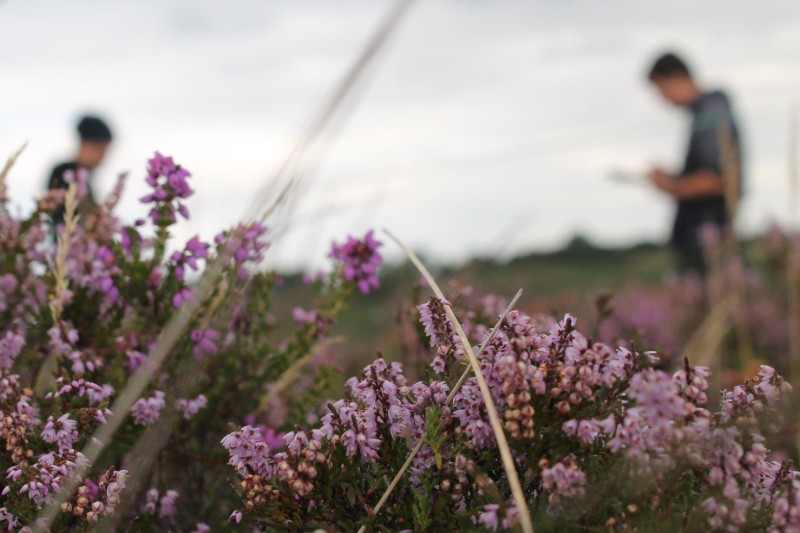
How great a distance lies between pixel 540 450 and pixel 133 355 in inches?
56.1

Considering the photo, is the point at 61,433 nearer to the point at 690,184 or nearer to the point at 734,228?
the point at 734,228

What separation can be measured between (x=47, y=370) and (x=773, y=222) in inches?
342

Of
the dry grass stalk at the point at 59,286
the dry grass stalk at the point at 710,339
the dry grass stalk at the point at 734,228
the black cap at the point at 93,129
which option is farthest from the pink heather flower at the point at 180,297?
the black cap at the point at 93,129

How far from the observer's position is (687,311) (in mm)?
10141

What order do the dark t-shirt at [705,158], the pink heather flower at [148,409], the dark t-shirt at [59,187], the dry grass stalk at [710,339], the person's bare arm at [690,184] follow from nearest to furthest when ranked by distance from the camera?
the pink heather flower at [148,409] < the dark t-shirt at [59,187] < the dry grass stalk at [710,339] < the dark t-shirt at [705,158] < the person's bare arm at [690,184]

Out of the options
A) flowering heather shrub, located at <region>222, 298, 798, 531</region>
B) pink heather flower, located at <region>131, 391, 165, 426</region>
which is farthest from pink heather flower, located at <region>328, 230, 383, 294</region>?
flowering heather shrub, located at <region>222, 298, 798, 531</region>

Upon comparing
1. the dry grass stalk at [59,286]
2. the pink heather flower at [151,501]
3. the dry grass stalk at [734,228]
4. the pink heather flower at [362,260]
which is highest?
the dry grass stalk at [734,228]

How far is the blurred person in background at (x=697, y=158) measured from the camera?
10000mm

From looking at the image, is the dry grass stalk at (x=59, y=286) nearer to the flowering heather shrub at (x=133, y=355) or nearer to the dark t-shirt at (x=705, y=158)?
the flowering heather shrub at (x=133, y=355)

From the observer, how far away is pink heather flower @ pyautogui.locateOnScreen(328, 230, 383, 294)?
10.7 feet

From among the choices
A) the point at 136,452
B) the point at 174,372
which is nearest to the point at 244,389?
the point at 174,372

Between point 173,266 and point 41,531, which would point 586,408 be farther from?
point 173,266

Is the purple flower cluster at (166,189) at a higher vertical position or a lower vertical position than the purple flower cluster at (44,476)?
higher

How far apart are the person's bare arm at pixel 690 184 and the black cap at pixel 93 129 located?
19.2 feet
